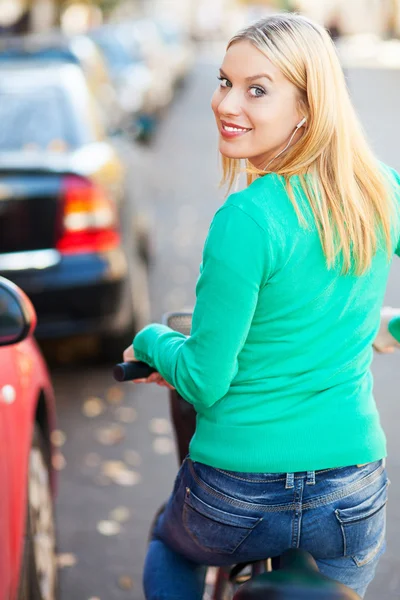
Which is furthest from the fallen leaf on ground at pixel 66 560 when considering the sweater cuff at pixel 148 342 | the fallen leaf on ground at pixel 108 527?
the sweater cuff at pixel 148 342

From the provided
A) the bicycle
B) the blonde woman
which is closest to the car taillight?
the bicycle

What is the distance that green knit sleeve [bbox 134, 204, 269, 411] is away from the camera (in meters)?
1.79

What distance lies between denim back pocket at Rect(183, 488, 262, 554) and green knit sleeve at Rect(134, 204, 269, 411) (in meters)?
0.23

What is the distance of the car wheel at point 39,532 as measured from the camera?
2.83m

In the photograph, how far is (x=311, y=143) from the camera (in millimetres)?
1894

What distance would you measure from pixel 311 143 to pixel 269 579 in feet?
2.74

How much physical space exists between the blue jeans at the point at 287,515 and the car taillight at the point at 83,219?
367 cm

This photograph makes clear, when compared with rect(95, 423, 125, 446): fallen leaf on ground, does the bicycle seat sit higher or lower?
higher

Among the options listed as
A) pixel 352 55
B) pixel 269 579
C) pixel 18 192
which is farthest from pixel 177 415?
pixel 352 55

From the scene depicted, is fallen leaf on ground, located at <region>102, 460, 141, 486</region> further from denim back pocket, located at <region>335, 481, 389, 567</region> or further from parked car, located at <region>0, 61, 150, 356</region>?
denim back pocket, located at <region>335, 481, 389, 567</region>

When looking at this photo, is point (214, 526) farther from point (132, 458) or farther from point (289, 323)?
point (132, 458)

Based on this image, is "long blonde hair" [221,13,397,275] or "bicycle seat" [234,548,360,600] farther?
"long blonde hair" [221,13,397,275]

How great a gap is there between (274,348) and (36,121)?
15.4 ft

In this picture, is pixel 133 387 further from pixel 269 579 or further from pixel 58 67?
pixel 269 579
